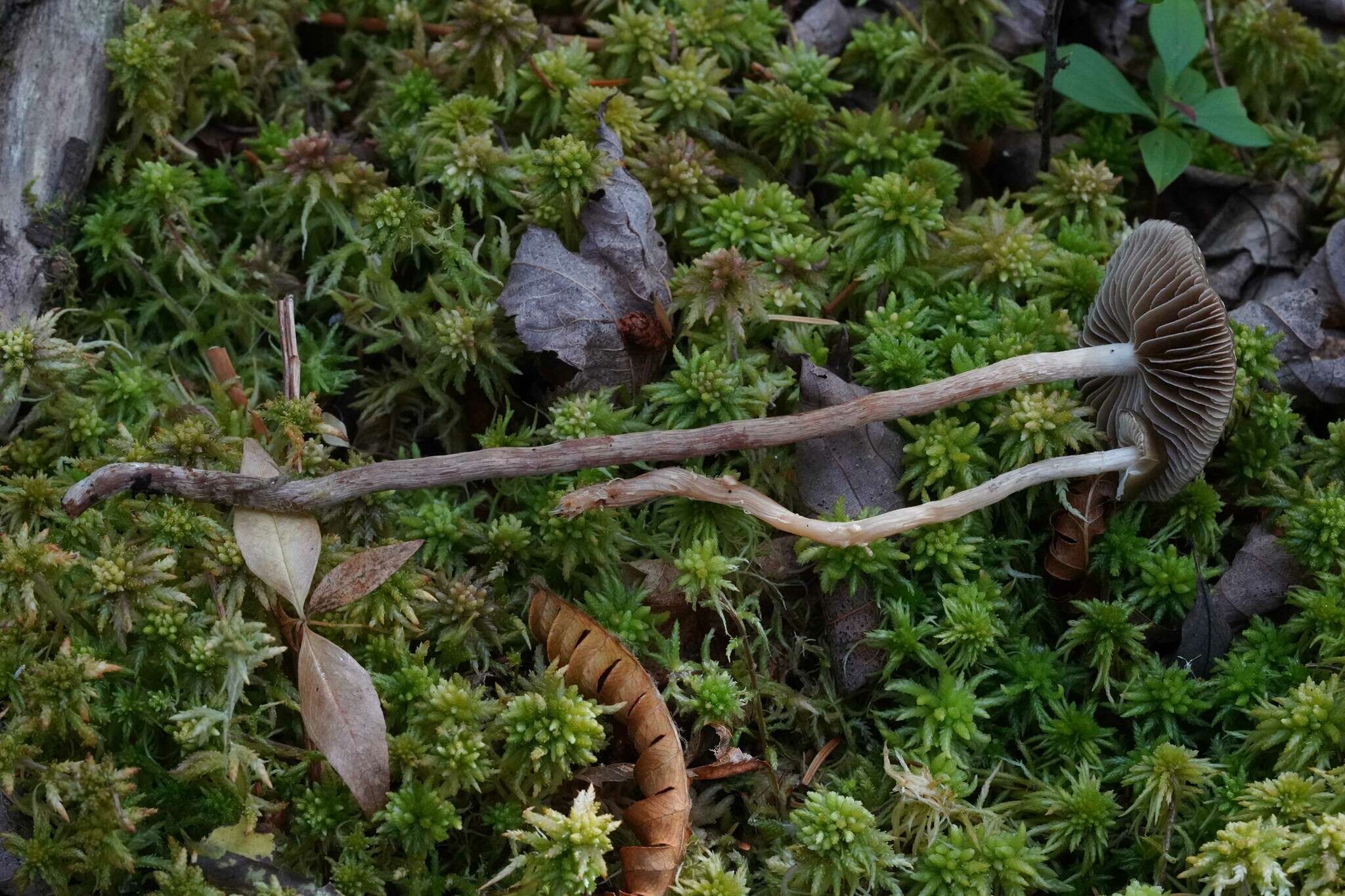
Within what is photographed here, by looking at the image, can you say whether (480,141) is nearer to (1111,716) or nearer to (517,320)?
(517,320)

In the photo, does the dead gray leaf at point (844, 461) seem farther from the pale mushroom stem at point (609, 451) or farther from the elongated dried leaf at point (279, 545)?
the elongated dried leaf at point (279, 545)

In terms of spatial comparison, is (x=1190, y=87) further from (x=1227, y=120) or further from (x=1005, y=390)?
(x=1005, y=390)

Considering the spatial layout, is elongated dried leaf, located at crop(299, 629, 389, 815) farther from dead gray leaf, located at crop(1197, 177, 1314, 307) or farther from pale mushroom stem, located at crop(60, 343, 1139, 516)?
dead gray leaf, located at crop(1197, 177, 1314, 307)

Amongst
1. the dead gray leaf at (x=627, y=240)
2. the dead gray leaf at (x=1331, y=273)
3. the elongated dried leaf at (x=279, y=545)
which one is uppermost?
the dead gray leaf at (x=627, y=240)

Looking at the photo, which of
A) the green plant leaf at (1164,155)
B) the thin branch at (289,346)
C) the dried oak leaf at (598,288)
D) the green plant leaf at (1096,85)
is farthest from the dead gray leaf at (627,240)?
the green plant leaf at (1164,155)

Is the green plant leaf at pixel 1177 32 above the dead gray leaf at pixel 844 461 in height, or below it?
above

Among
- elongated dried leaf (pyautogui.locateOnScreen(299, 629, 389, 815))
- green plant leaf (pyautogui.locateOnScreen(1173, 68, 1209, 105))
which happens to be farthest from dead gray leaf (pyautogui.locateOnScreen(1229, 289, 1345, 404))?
elongated dried leaf (pyautogui.locateOnScreen(299, 629, 389, 815))

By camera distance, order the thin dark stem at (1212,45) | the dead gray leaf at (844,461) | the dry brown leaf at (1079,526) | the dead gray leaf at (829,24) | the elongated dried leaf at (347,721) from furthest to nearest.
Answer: the dead gray leaf at (829,24)
the thin dark stem at (1212,45)
the dead gray leaf at (844,461)
the dry brown leaf at (1079,526)
the elongated dried leaf at (347,721)
